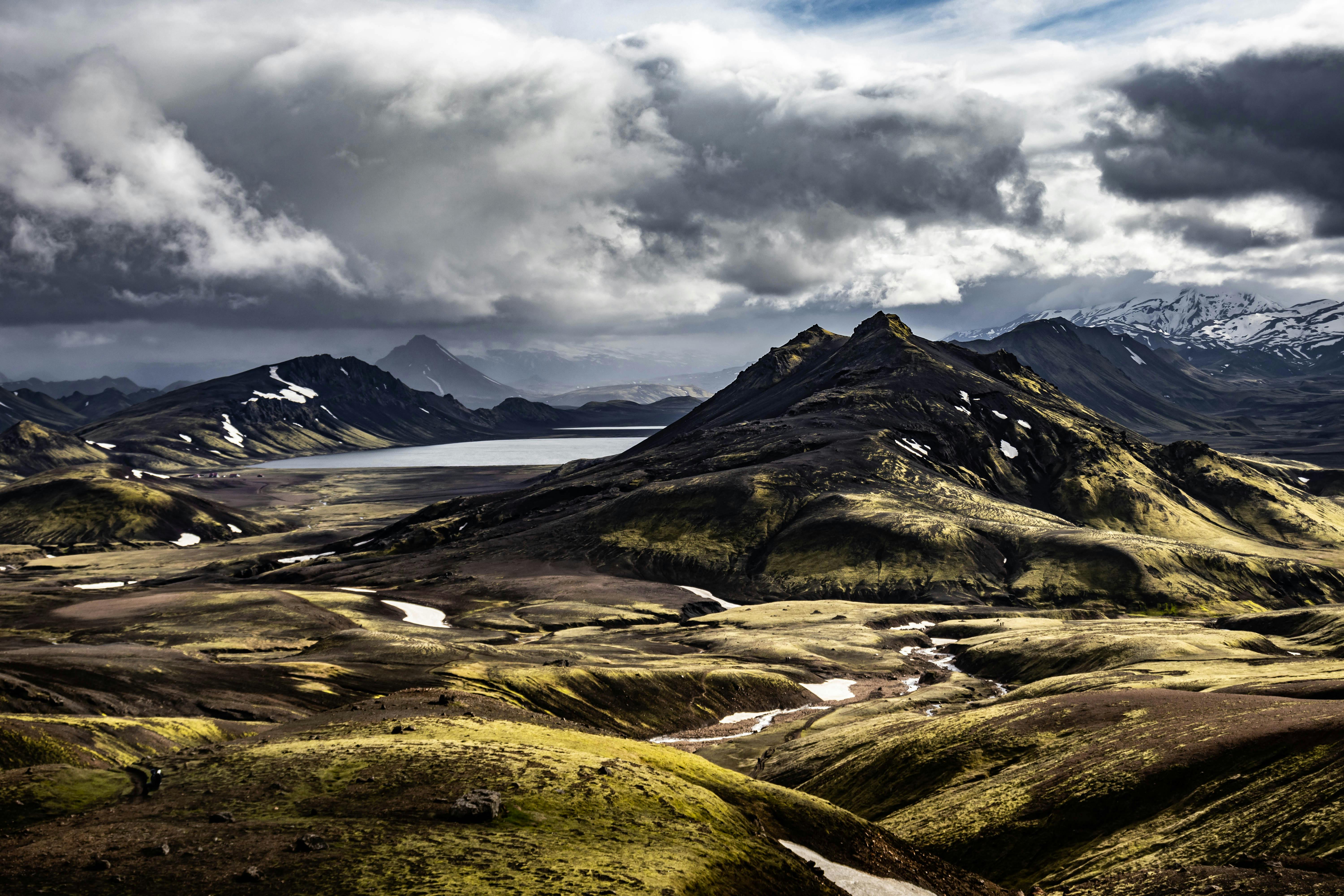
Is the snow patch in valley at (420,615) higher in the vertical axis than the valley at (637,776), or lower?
lower

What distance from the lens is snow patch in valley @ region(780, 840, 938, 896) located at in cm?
4203

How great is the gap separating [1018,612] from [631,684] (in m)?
112

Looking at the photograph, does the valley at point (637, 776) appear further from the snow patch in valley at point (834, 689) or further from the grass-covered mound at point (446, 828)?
the snow patch in valley at point (834, 689)

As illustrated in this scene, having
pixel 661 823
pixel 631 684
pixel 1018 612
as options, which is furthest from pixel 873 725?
pixel 1018 612

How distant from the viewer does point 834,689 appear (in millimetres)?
130250

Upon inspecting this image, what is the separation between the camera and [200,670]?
84188 mm

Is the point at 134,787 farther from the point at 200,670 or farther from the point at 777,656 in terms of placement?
the point at 777,656

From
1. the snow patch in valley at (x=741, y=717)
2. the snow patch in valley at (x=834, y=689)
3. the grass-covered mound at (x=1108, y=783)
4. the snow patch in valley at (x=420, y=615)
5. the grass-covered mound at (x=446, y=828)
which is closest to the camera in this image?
the grass-covered mound at (x=446, y=828)

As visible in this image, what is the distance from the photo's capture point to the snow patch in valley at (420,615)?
556 feet

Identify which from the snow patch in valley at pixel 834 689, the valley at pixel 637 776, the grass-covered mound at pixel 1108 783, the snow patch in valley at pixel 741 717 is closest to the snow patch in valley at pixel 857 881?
the valley at pixel 637 776

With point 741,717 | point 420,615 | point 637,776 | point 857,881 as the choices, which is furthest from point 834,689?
point 637,776

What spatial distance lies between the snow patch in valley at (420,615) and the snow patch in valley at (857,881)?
126192mm

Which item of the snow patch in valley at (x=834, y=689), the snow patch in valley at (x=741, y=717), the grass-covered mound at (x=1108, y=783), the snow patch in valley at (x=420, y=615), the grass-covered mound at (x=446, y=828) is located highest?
the grass-covered mound at (x=446, y=828)

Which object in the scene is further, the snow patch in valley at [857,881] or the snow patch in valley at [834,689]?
the snow patch in valley at [834,689]
